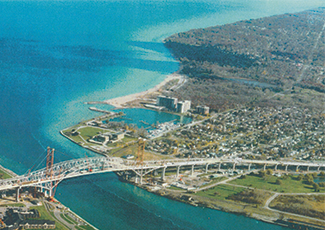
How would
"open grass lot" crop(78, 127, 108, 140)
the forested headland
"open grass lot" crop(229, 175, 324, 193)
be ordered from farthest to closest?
the forested headland
"open grass lot" crop(78, 127, 108, 140)
"open grass lot" crop(229, 175, 324, 193)

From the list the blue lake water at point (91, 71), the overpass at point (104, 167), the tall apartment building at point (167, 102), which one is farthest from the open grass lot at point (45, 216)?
the tall apartment building at point (167, 102)

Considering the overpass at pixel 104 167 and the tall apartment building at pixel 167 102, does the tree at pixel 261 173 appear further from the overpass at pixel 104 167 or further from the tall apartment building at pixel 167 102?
the tall apartment building at pixel 167 102

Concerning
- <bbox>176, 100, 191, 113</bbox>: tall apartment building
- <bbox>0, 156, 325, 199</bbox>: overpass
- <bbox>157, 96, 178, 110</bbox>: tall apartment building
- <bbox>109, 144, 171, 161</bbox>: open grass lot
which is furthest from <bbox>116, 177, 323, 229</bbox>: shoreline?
<bbox>157, 96, 178, 110</bbox>: tall apartment building

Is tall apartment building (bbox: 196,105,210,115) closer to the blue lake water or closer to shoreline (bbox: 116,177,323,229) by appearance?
the blue lake water

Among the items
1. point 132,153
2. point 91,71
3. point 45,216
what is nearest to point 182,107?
point 132,153

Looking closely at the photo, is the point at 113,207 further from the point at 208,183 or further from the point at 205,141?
the point at 205,141

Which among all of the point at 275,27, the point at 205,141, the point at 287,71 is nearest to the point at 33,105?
the point at 205,141
